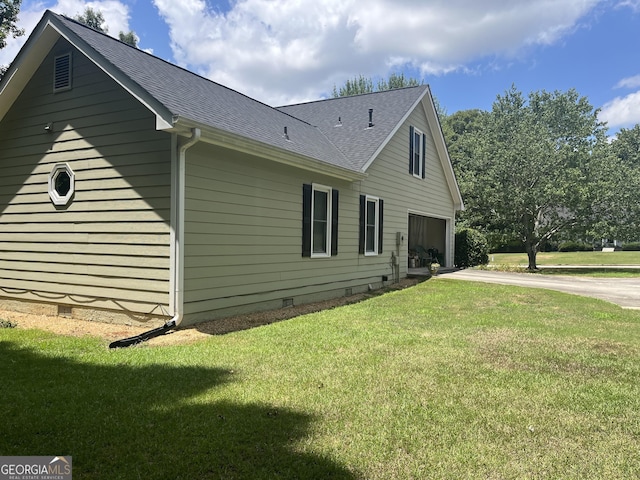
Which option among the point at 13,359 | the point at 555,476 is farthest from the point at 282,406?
the point at 13,359

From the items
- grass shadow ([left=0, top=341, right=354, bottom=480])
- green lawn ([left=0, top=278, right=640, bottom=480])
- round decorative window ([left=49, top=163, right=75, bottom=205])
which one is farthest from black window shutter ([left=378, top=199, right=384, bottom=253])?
grass shadow ([left=0, top=341, right=354, bottom=480])

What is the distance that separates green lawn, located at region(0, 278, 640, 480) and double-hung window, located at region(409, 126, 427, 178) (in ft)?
29.5

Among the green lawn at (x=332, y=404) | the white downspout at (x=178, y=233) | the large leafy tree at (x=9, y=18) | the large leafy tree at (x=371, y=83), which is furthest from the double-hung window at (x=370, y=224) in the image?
the large leafy tree at (x=371, y=83)

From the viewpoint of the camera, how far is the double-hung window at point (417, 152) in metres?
14.6

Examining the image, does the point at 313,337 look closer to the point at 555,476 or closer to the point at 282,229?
the point at 282,229

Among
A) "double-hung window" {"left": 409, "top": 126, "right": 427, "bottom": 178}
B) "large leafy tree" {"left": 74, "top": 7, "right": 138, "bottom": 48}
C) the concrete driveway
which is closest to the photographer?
the concrete driveway

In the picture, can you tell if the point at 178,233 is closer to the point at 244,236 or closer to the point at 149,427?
the point at 244,236

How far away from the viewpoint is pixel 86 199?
24.9ft

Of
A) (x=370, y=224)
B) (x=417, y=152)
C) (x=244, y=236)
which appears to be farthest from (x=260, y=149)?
(x=417, y=152)

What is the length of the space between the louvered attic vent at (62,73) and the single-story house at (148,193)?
28 millimetres

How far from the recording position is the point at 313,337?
6.26 m

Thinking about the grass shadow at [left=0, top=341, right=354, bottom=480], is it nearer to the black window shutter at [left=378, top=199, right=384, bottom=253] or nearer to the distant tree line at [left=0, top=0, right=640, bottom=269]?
the black window shutter at [left=378, top=199, right=384, bottom=253]

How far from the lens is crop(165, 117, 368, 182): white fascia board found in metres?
6.14

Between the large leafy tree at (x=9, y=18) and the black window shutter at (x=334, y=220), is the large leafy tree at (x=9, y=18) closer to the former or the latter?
the large leafy tree at (x=9, y=18)
